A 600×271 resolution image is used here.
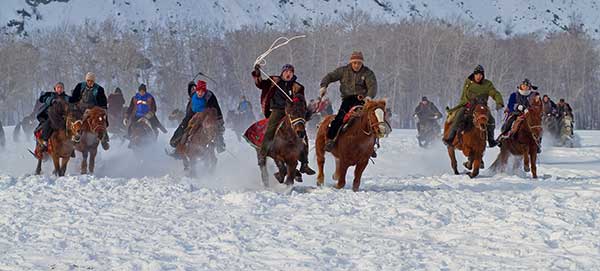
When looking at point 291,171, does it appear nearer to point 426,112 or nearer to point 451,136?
point 451,136

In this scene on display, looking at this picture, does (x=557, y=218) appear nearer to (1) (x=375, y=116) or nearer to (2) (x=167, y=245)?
(1) (x=375, y=116)

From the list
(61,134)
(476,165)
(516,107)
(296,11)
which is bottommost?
(476,165)

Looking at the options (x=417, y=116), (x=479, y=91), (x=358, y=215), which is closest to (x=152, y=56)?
(x=417, y=116)

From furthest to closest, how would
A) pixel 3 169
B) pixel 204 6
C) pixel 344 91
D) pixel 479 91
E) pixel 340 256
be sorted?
pixel 204 6
pixel 3 169
pixel 479 91
pixel 344 91
pixel 340 256

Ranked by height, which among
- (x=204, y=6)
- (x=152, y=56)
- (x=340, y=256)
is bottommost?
(x=340, y=256)

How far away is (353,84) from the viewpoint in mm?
12203

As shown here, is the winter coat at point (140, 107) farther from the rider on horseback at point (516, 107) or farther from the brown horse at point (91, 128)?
the rider on horseback at point (516, 107)

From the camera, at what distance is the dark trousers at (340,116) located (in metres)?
11.9

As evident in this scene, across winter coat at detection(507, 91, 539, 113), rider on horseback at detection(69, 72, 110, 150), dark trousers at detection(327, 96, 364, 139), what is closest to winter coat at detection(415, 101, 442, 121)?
winter coat at detection(507, 91, 539, 113)

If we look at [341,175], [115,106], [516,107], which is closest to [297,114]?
[341,175]

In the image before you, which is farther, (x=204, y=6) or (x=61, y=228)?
(x=204, y=6)

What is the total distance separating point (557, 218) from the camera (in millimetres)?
8359

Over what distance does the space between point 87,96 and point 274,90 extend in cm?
533

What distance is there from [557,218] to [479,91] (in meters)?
6.89
